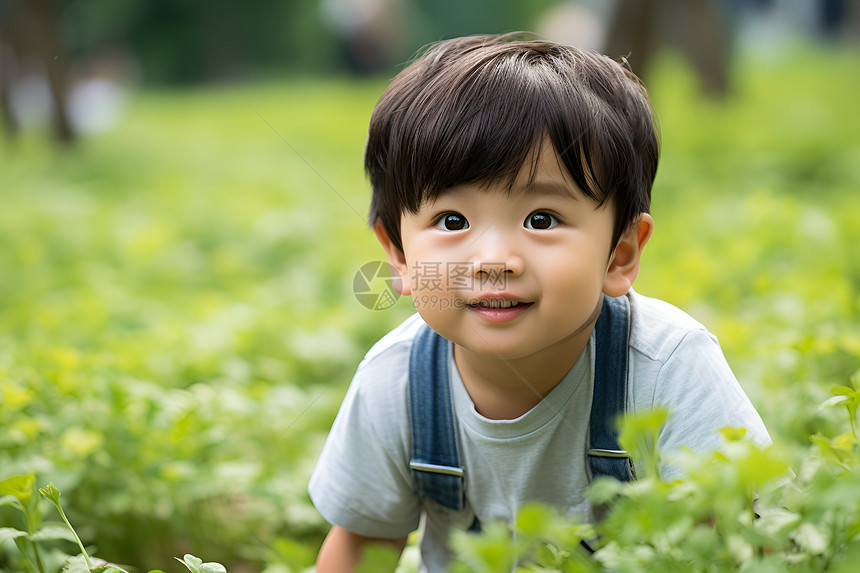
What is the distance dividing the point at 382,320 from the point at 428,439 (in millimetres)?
1759

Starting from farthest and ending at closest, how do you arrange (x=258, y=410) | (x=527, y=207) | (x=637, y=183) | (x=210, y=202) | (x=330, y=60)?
(x=330, y=60) → (x=210, y=202) → (x=258, y=410) → (x=637, y=183) → (x=527, y=207)

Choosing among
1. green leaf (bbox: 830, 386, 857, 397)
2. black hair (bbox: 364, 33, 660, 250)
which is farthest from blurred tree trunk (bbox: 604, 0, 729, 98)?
green leaf (bbox: 830, 386, 857, 397)

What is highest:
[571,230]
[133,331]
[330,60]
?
[330,60]

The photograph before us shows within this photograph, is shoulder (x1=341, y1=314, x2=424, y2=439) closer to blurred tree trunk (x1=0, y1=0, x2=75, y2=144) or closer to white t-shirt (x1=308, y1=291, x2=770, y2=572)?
white t-shirt (x1=308, y1=291, x2=770, y2=572)

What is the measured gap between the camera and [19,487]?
4.21 ft

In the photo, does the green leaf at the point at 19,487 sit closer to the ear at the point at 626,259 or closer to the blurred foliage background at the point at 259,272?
the blurred foliage background at the point at 259,272

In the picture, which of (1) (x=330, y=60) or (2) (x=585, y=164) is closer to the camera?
(2) (x=585, y=164)

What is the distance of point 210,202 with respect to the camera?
232 inches

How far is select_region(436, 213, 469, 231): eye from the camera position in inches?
51.6

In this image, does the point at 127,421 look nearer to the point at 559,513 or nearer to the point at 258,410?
the point at 258,410

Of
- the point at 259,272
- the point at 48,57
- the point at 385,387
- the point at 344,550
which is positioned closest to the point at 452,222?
the point at 385,387

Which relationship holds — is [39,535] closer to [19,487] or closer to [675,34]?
[19,487]

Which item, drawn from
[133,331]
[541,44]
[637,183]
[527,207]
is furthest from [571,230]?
[133,331]

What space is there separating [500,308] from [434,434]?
35 centimetres
